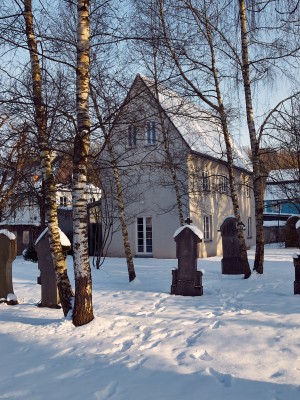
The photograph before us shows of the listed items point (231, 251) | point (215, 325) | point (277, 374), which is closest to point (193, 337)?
point (215, 325)

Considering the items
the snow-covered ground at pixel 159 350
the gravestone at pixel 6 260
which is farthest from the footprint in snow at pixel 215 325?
the gravestone at pixel 6 260

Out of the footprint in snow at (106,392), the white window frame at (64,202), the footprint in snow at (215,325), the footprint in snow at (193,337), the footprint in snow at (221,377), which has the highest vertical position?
the white window frame at (64,202)

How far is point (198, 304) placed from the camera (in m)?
9.18

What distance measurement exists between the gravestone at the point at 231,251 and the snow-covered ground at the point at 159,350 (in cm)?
392

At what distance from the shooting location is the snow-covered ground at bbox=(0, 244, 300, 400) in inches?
183

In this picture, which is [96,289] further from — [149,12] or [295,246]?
[295,246]

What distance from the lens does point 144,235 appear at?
22766 mm

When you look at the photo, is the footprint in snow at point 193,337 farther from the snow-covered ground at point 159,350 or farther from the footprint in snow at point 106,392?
the footprint in snow at point 106,392

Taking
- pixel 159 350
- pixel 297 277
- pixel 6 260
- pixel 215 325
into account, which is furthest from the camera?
pixel 6 260

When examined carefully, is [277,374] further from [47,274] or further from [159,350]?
[47,274]

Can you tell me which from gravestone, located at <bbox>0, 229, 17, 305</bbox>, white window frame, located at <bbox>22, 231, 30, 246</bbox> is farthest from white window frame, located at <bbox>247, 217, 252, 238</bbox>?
gravestone, located at <bbox>0, 229, 17, 305</bbox>

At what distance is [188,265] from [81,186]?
4558 mm

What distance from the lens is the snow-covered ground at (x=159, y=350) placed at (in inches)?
183

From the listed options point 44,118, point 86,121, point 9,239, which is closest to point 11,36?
point 44,118
